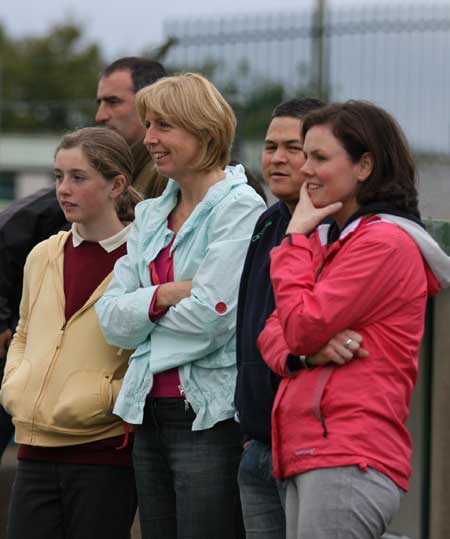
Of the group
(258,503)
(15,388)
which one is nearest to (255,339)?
(258,503)

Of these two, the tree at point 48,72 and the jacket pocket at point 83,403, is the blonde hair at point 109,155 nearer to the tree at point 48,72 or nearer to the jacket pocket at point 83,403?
the jacket pocket at point 83,403

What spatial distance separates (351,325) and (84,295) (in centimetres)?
142

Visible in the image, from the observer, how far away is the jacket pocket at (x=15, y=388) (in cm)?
443

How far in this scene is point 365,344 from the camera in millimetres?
3422

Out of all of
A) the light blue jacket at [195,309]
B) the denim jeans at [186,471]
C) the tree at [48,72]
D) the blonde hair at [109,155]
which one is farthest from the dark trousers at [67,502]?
the tree at [48,72]

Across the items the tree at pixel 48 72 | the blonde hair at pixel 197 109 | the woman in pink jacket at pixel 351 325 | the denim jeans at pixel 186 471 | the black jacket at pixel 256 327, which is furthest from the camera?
the tree at pixel 48 72

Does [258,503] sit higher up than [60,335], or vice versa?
[60,335]

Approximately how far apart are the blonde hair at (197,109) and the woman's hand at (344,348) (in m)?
1.15

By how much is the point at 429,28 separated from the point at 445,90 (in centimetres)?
91

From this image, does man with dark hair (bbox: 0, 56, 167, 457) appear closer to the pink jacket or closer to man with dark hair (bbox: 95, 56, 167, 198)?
man with dark hair (bbox: 95, 56, 167, 198)

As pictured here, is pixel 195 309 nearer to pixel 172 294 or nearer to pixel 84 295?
pixel 172 294

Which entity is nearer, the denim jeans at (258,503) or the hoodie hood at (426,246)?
the hoodie hood at (426,246)

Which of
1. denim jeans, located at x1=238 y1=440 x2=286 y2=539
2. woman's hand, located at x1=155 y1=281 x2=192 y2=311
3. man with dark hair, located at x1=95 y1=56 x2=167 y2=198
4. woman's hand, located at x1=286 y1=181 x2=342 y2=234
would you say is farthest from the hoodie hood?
man with dark hair, located at x1=95 y1=56 x2=167 y2=198

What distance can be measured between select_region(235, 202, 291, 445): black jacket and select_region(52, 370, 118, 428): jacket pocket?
64 centimetres
